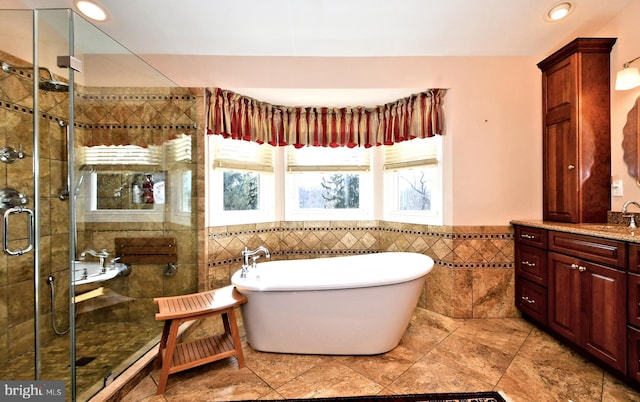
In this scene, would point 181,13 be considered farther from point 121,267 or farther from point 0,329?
point 0,329

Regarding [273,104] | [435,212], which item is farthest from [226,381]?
[273,104]

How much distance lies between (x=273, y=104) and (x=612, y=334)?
3001 millimetres

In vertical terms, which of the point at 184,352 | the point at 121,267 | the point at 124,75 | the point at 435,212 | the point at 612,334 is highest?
the point at 124,75

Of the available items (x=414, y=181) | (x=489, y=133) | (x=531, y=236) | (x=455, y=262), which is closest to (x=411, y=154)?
(x=414, y=181)

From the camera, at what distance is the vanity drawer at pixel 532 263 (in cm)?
200

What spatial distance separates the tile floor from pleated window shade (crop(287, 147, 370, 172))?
5.69ft

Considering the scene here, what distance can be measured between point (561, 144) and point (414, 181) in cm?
118

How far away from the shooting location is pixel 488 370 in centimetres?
165

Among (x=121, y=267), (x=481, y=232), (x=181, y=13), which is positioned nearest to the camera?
(x=181, y=13)

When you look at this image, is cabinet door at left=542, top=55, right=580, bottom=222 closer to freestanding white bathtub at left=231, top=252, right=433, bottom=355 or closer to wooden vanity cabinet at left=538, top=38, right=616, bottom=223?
wooden vanity cabinet at left=538, top=38, right=616, bottom=223

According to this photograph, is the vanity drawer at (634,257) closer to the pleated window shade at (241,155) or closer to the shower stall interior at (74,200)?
the pleated window shade at (241,155)

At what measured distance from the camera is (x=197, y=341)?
5.94 feet

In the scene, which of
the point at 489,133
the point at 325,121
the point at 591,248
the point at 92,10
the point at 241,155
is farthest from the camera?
the point at 325,121

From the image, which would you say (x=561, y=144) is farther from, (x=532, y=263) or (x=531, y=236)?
(x=532, y=263)
